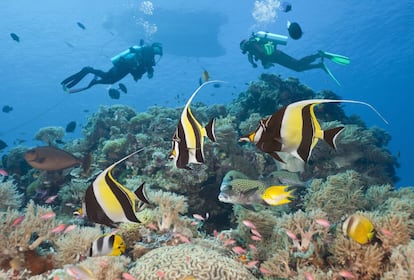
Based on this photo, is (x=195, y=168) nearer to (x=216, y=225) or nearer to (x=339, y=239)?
(x=216, y=225)

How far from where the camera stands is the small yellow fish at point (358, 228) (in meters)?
3.26

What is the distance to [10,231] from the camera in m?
3.97

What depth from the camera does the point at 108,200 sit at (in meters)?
1.97

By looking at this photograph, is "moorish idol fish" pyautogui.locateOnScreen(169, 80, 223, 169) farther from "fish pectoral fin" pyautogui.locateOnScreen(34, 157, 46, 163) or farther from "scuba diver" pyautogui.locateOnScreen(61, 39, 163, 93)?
"scuba diver" pyautogui.locateOnScreen(61, 39, 163, 93)

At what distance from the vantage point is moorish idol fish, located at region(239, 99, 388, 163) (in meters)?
1.75

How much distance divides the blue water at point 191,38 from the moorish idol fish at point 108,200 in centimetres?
2872

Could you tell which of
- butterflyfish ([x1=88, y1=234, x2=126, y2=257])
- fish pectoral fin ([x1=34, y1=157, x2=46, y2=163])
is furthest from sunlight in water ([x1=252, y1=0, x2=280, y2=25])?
butterflyfish ([x1=88, y1=234, x2=126, y2=257])

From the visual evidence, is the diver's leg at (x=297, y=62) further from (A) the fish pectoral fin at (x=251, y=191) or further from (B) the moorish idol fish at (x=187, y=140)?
(B) the moorish idol fish at (x=187, y=140)

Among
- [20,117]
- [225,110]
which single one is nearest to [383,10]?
[225,110]

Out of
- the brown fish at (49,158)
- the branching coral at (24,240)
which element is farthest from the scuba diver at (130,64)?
the branching coral at (24,240)

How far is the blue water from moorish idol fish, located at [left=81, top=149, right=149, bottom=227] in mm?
28725

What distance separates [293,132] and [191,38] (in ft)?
160

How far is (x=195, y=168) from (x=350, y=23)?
4254cm

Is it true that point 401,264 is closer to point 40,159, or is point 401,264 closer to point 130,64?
point 40,159
